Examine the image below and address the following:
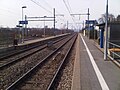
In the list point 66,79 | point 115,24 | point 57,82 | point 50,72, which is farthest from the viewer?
point 115,24

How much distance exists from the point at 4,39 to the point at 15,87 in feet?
77.1

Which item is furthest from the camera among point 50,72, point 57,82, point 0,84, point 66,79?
point 50,72

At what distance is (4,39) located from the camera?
1288 inches

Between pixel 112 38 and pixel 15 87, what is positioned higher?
pixel 112 38

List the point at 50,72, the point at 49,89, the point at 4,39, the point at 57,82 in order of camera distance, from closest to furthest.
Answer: the point at 49,89 < the point at 57,82 < the point at 50,72 < the point at 4,39

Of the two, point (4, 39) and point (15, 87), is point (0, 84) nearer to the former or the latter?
point (15, 87)

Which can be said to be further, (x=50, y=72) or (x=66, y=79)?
(x=50, y=72)

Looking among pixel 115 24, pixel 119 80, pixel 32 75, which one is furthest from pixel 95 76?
pixel 115 24

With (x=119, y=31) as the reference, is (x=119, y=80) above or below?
below

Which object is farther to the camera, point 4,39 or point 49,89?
point 4,39

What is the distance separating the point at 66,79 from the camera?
1214 cm

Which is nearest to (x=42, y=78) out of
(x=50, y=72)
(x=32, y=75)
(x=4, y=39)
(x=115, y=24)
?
(x=32, y=75)

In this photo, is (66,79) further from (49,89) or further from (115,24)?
(115,24)

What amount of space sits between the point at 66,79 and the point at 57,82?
895mm
